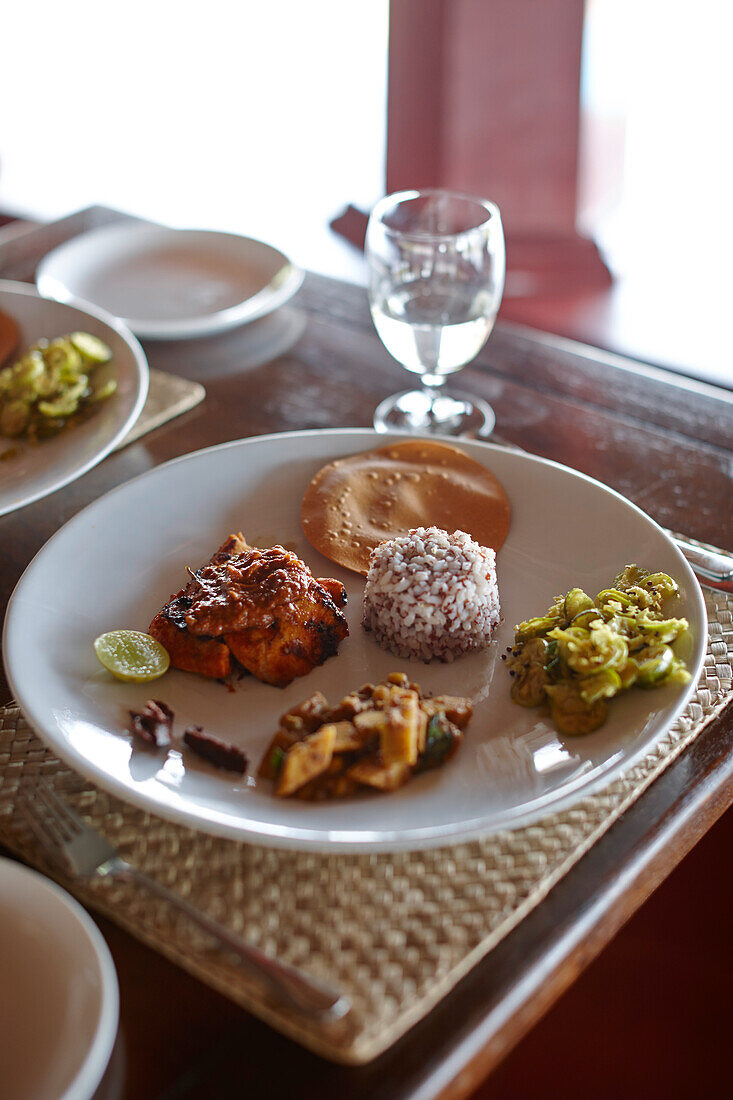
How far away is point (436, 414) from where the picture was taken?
156 centimetres

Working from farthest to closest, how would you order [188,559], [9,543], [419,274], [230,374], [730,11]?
1. [730,11]
2. [230,374]
3. [419,274]
4. [9,543]
5. [188,559]

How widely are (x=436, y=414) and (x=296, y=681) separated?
62cm

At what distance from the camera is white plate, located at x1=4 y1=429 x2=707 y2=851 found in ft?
2.86

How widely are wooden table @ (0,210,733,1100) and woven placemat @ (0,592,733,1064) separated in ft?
0.07

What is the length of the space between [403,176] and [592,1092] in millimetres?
2545

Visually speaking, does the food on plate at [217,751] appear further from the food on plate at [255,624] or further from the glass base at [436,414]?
the glass base at [436,414]

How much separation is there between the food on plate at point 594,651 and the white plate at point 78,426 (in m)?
0.65

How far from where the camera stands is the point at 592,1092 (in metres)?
1.28

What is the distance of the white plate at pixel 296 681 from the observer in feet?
2.86

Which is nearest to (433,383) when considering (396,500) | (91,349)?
(396,500)

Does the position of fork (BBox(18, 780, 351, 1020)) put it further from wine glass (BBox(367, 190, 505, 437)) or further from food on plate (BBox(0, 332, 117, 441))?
wine glass (BBox(367, 190, 505, 437))

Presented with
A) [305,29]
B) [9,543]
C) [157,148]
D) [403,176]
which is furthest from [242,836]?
[305,29]

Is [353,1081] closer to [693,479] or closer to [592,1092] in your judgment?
[592,1092]

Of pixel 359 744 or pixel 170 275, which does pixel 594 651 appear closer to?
pixel 359 744
